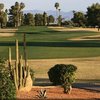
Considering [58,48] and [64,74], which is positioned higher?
[64,74]

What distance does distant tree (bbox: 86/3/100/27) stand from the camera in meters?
114

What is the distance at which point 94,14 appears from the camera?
118 meters

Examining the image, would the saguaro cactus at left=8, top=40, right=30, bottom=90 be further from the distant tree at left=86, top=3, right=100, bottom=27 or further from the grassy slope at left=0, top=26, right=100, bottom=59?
the distant tree at left=86, top=3, right=100, bottom=27

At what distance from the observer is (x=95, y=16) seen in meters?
116

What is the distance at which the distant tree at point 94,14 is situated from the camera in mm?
113994

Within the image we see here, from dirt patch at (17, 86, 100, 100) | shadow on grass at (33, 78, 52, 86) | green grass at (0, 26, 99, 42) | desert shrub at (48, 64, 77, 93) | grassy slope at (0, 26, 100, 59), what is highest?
desert shrub at (48, 64, 77, 93)

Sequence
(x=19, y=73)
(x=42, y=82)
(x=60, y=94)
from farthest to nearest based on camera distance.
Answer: (x=42, y=82) < (x=19, y=73) < (x=60, y=94)

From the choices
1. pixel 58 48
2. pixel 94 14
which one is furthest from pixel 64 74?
pixel 94 14

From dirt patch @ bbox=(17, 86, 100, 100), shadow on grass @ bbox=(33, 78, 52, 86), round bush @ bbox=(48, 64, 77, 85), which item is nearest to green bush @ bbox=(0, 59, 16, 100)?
dirt patch @ bbox=(17, 86, 100, 100)

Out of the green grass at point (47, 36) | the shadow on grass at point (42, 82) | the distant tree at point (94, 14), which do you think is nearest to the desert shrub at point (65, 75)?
the shadow on grass at point (42, 82)

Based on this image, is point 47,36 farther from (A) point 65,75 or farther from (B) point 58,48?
(A) point 65,75

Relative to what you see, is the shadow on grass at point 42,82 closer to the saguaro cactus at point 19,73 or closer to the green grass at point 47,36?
the saguaro cactus at point 19,73

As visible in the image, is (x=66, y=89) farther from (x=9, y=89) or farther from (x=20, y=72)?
(x=9, y=89)

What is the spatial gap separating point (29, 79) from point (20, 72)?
106 centimetres
